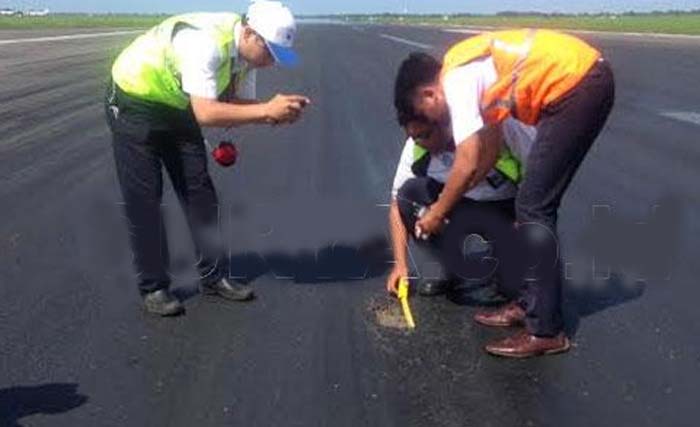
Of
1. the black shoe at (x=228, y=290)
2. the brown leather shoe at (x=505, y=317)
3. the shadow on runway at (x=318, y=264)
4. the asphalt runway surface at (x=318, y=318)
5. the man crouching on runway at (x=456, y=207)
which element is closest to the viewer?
the asphalt runway surface at (x=318, y=318)

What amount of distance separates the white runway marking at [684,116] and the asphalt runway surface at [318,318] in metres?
2.86

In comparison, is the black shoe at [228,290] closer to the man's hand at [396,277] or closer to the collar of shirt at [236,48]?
the man's hand at [396,277]

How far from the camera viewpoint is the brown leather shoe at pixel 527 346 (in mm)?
4230

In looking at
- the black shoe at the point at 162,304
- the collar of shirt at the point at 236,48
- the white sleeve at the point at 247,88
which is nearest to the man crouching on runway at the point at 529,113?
the collar of shirt at the point at 236,48

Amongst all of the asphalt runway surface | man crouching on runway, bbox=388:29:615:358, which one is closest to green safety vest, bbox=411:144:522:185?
man crouching on runway, bbox=388:29:615:358

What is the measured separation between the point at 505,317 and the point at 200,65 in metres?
2.03

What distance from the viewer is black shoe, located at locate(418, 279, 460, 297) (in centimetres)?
514

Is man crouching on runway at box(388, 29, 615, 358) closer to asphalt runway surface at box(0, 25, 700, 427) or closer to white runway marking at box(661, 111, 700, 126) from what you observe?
asphalt runway surface at box(0, 25, 700, 427)

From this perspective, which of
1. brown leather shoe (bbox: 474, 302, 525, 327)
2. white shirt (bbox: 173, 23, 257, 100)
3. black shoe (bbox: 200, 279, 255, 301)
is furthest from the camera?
black shoe (bbox: 200, 279, 255, 301)

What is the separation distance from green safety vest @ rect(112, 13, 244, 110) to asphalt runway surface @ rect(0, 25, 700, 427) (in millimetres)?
1201

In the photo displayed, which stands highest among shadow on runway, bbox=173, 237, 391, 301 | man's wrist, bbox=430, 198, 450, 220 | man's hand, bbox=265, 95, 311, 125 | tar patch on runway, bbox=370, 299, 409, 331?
man's hand, bbox=265, 95, 311, 125

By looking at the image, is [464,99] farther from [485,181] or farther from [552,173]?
[485,181]

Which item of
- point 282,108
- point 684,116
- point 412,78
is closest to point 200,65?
point 282,108

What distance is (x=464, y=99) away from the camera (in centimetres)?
385
